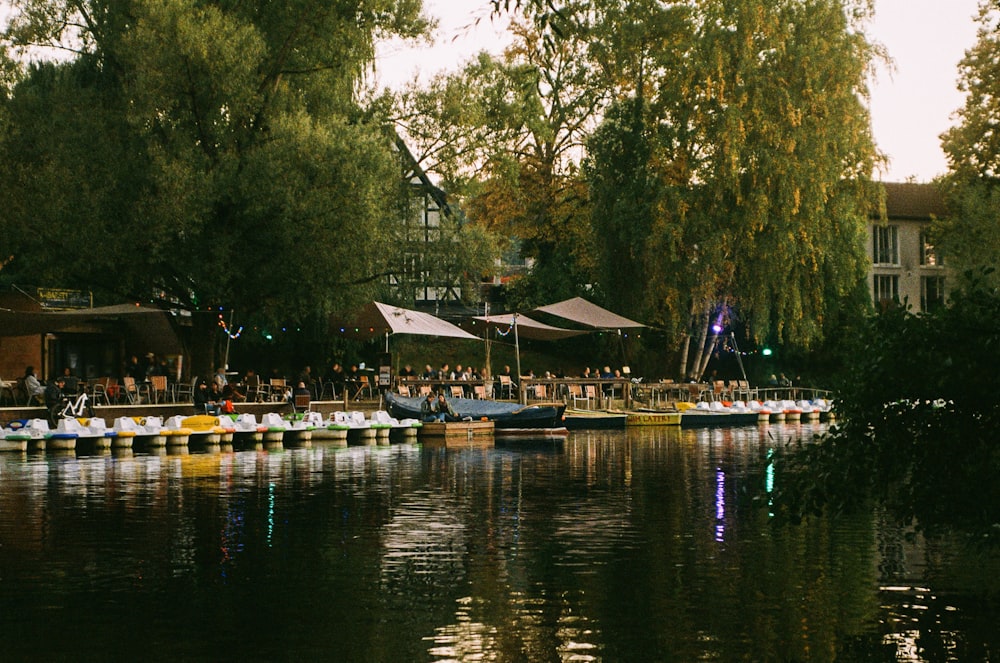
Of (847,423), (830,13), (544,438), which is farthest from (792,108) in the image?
(847,423)

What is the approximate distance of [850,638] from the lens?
11250 mm

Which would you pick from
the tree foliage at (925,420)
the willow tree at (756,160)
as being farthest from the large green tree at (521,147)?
the tree foliage at (925,420)

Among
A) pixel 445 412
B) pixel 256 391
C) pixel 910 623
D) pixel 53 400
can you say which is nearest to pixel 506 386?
pixel 445 412

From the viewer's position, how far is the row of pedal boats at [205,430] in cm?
3450

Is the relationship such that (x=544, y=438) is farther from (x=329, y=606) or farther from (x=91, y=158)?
(x=329, y=606)

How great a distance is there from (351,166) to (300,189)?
66.4 inches

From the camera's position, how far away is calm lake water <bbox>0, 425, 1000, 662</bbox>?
437 inches

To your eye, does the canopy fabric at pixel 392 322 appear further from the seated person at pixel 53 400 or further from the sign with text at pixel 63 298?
the sign with text at pixel 63 298

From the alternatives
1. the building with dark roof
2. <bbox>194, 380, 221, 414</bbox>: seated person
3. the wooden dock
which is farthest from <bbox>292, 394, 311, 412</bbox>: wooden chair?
the building with dark roof

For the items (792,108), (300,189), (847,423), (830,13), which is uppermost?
(830,13)

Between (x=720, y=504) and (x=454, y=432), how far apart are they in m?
20.0

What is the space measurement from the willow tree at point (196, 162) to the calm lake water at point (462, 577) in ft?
52.9

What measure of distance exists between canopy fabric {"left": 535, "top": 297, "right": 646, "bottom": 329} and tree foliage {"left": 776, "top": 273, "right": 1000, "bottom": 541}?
35.7 metres

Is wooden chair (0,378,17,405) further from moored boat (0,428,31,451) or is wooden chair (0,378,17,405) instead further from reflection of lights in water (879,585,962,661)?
reflection of lights in water (879,585,962,661)
